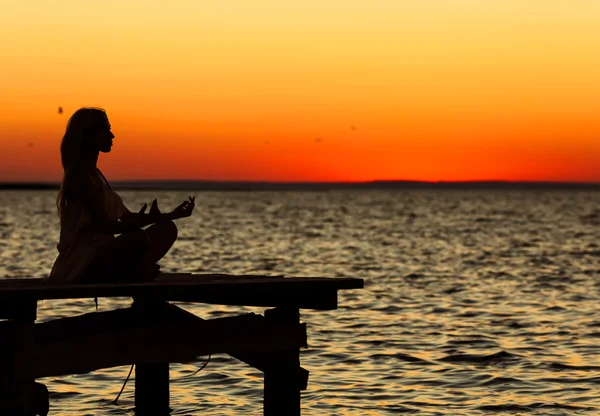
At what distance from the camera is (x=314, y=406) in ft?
41.4

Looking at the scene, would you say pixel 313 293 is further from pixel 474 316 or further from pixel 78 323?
pixel 474 316

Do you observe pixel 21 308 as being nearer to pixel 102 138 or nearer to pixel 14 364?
pixel 14 364

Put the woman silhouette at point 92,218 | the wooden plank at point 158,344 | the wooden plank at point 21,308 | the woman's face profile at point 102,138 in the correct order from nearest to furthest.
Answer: the wooden plank at point 21,308 < the wooden plank at point 158,344 < the woman silhouette at point 92,218 < the woman's face profile at point 102,138

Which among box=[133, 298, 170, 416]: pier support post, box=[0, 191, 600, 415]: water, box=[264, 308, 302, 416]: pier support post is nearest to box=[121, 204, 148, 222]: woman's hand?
box=[264, 308, 302, 416]: pier support post

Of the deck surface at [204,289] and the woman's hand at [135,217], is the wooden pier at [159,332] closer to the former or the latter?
the deck surface at [204,289]

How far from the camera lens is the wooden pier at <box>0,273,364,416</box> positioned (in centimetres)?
865

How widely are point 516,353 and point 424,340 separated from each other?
1759 millimetres

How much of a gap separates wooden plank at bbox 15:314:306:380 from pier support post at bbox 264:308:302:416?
0.14 metres

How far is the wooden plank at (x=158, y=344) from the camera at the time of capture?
8758mm

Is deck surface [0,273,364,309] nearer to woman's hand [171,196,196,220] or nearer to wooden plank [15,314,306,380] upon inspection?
wooden plank [15,314,306,380]

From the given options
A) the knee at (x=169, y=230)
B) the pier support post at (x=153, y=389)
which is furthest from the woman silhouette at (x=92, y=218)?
the pier support post at (x=153, y=389)

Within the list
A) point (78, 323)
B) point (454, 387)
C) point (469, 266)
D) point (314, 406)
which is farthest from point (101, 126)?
point (469, 266)

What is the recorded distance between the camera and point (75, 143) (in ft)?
31.2

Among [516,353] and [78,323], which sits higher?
[78,323]
